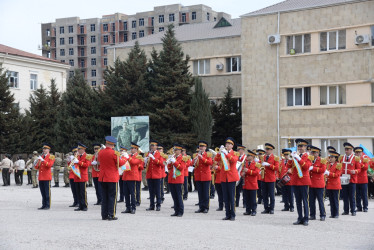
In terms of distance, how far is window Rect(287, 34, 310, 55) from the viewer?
35.4 m

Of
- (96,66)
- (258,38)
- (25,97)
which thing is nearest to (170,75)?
(258,38)

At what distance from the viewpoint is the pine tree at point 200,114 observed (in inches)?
1497

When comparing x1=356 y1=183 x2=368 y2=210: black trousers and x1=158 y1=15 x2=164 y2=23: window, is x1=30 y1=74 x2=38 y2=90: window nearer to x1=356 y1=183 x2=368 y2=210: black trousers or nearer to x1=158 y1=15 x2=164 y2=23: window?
x1=356 y1=183 x2=368 y2=210: black trousers

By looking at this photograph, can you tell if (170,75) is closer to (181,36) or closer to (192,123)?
(192,123)

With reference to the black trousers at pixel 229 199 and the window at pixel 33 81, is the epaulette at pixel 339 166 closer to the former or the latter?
the black trousers at pixel 229 199

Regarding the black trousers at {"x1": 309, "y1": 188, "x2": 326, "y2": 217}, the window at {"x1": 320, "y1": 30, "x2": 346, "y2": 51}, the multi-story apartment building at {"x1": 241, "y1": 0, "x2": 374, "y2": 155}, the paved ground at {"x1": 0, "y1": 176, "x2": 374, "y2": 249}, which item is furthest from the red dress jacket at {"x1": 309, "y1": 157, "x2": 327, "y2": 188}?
the window at {"x1": 320, "y1": 30, "x2": 346, "y2": 51}

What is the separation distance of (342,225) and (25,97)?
48.2 meters

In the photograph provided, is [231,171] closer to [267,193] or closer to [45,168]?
[267,193]

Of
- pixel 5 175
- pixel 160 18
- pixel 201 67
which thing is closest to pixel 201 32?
pixel 201 67

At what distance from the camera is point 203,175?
56.9 ft

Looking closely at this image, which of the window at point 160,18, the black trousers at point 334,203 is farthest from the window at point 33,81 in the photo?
Answer: the window at point 160,18

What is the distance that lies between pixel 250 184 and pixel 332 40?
20.5m

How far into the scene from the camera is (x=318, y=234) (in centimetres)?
1234

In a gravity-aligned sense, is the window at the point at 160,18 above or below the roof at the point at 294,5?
above
